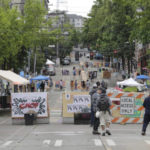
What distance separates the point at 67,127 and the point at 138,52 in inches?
2102

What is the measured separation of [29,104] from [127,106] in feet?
15.5

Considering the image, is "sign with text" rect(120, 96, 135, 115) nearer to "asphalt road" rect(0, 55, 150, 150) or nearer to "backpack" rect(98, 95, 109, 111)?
"asphalt road" rect(0, 55, 150, 150)

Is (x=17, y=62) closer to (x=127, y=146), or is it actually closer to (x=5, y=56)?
(x=5, y=56)

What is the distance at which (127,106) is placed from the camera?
20.0m

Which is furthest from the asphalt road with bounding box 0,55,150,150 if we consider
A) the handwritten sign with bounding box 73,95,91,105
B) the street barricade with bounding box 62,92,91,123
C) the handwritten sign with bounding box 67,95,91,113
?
the handwritten sign with bounding box 73,95,91,105

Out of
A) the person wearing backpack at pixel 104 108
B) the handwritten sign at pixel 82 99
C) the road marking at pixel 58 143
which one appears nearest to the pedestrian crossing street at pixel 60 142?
the road marking at pixel 58 143

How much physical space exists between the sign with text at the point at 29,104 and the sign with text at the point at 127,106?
3665 millimetres

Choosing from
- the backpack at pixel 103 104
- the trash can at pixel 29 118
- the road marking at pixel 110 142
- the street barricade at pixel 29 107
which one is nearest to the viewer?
the road marking at pixel 110 142

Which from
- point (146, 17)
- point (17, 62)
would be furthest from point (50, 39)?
point (146, 17)

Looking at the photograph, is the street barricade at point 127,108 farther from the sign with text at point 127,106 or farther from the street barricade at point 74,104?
the street barricade at point 74,104

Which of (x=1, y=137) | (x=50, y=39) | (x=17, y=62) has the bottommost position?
(x=1, y=137)

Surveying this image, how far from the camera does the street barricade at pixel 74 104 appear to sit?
2019 centimetres

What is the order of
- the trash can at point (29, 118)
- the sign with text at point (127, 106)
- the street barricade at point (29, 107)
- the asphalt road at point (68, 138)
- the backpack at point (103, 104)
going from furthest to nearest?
the street barricade at point (29, 107) → the sign with text at point (127, 106) → the trash can at point (29, 118) → the backpack at point (103, 104) → the asphalt road at point (68, 138)

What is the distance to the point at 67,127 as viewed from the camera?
1877 centimetres
